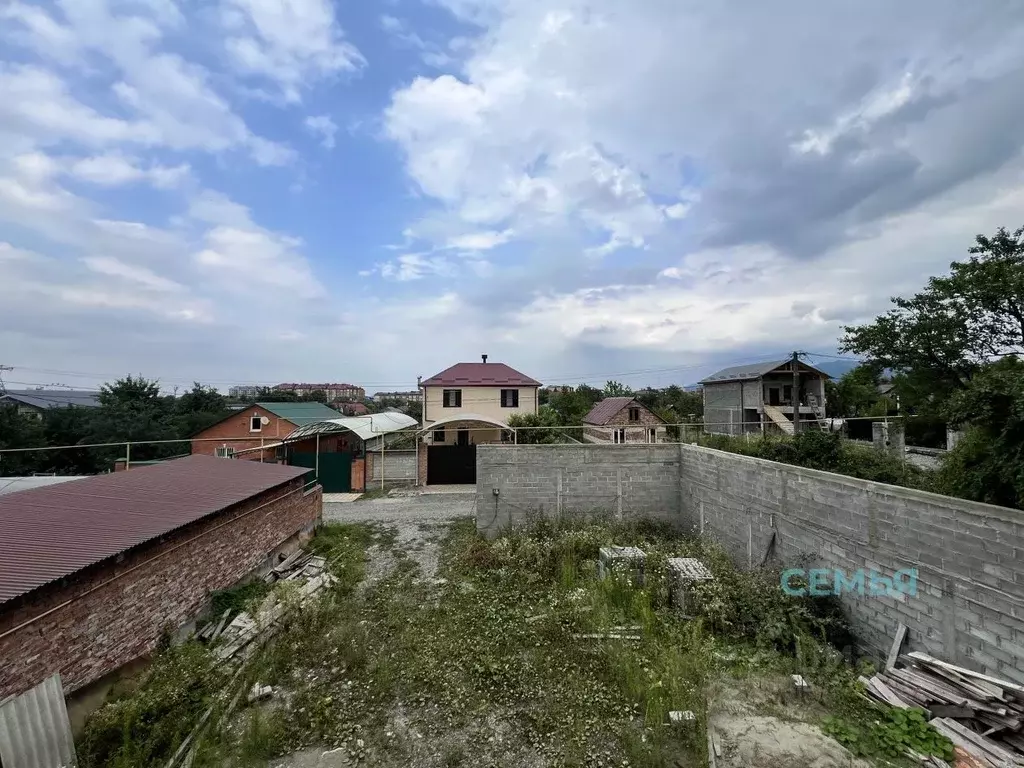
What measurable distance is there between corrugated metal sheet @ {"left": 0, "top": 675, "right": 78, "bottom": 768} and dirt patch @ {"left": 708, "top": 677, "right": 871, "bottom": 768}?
5.61 metres

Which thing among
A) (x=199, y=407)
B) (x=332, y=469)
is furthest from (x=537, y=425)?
(x=199, y=407)

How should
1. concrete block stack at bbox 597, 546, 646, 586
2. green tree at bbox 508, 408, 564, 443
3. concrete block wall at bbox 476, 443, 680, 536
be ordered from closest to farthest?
1. concrete block stack at bbox 597, 546, 646, 586
2. concrete block wall at bbox 476, 443, 680, 536
3. green tree at bbox 508, 408, 564, 443

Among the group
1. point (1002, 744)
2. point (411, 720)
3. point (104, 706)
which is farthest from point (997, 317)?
point (104, 706)

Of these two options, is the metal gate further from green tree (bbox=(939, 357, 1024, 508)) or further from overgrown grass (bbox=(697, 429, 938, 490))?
green tree (bbox=(939, 357, 1024, 508))

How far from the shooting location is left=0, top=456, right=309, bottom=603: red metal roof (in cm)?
447

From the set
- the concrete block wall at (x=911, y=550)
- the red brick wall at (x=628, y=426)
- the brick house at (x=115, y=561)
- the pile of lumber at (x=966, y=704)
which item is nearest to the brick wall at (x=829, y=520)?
the concrete block wall at (x=911, y=550)

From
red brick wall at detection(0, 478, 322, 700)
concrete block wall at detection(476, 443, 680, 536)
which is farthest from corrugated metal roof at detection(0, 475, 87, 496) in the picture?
concrete block wall at detection(476, 443, 680, 536)

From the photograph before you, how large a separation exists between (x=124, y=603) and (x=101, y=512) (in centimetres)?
175

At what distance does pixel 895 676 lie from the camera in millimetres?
4281

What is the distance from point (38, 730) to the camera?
373cm

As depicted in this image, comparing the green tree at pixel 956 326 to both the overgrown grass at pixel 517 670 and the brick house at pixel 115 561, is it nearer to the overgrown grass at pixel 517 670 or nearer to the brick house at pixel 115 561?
the overgrown grass at pixel 517 670

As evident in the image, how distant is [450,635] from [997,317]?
606 inches

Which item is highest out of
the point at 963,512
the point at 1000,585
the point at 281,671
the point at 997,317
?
the point at 997,317

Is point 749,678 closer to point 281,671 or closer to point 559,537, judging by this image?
point 559,537
